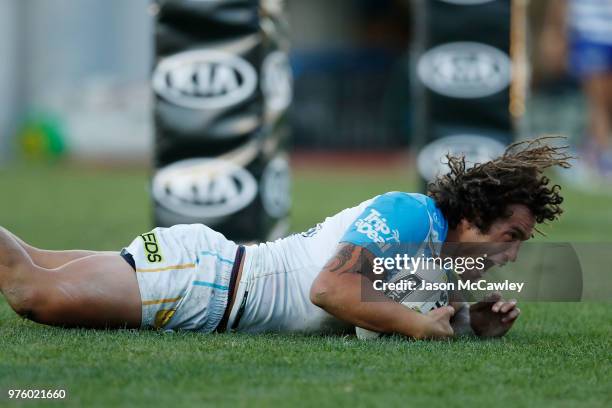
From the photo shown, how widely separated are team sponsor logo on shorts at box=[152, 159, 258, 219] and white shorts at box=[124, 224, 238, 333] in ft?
8.99

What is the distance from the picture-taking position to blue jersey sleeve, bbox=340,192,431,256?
418 centimetres

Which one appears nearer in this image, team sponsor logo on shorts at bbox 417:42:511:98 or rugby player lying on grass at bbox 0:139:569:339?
rugby player lying on grass at bbox 0:139:569:339

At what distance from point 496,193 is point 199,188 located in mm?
3246

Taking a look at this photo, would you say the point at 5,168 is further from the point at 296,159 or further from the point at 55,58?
the point at 296,159

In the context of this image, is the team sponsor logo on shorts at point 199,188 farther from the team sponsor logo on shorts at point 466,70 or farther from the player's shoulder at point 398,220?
the player's shoulder at point 398,220

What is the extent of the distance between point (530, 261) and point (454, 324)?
389mm

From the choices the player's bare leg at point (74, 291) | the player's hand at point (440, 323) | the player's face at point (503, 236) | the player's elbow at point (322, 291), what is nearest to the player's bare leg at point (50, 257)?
the player's bare leg at point (74, 291)

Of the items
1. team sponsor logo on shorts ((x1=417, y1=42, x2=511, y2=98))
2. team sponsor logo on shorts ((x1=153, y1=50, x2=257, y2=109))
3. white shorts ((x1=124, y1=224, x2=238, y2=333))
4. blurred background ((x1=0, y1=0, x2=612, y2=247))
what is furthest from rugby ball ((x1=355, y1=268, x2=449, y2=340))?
blurred background ((x1=0, y1=0, x2=612, y2=247))

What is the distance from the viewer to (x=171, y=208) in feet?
24.0

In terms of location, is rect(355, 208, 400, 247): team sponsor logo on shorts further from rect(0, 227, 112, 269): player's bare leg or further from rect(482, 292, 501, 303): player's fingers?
rect(0, 227, 112, 269): player's bare leg

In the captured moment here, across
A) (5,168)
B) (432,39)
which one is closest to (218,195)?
(432,39)

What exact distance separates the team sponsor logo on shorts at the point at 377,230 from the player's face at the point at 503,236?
1.10 ft

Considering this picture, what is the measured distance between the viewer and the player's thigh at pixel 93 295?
437 cm

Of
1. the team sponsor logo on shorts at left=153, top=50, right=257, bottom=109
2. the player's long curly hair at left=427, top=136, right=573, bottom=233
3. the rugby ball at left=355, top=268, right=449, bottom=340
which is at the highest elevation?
the player's long curly hair at left=427, top=136, right=573, bottom=233
